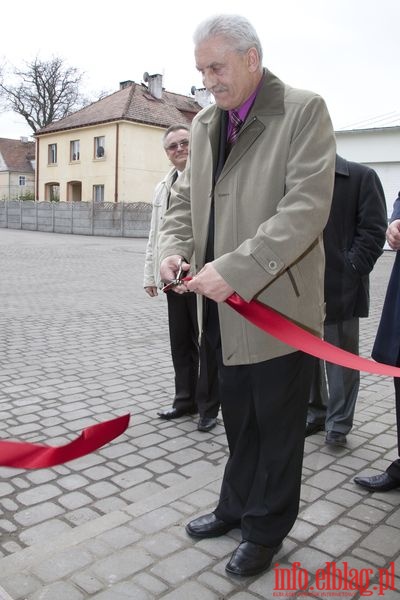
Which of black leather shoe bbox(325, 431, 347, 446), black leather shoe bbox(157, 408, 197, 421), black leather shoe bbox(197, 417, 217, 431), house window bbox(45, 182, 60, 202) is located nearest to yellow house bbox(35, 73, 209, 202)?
house window bbox(45, 182, 60, 202)

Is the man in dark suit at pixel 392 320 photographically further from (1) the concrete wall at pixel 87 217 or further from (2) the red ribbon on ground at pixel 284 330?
(1) the concrete wall at pixel 87 217

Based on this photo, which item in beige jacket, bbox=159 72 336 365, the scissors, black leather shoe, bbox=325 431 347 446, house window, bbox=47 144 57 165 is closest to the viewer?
beige jacket, bbox=159 72 336 365

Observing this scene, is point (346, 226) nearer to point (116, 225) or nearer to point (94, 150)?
point (116, 225)

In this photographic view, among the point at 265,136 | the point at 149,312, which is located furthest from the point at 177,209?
the point at 149,312

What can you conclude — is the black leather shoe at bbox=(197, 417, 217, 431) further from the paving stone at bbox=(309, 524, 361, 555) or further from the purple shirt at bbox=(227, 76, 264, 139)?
the purple shirt at bbox=(227, 76, 264, 139)

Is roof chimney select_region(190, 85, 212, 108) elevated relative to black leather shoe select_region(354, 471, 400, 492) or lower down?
elevated

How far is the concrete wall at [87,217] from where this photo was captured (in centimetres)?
3198

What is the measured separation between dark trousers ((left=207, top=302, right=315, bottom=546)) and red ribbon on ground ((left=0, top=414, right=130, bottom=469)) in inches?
25.6

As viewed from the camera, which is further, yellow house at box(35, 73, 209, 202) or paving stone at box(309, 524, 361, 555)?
yellow house at box(35, 73, 209, 202)

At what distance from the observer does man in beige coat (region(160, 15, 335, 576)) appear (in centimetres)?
216

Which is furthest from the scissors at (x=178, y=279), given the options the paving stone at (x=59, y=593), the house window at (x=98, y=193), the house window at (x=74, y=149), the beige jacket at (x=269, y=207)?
the house window at (x=74, y=149)

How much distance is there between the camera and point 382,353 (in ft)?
10.3

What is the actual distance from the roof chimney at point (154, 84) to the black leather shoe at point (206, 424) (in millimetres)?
40369

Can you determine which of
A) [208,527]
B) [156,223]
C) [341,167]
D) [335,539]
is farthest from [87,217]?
[335,539]
